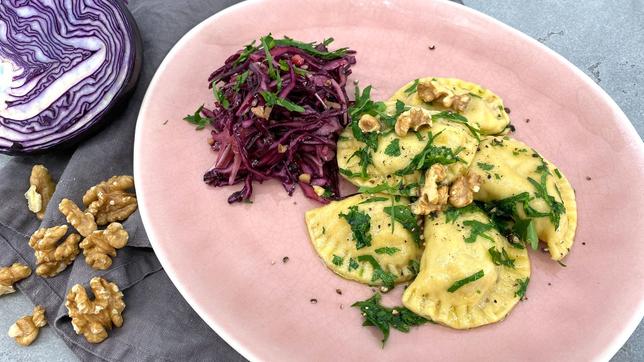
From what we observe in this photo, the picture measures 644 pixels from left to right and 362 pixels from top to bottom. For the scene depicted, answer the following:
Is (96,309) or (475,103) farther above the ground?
(475,103)

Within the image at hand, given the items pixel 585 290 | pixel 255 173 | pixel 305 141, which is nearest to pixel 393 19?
pixel 305 141

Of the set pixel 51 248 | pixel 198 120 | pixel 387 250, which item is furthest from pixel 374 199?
pixel 51 248

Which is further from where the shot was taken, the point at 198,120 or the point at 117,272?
the point at 198,120

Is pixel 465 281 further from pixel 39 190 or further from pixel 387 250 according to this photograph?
pixel 39 190

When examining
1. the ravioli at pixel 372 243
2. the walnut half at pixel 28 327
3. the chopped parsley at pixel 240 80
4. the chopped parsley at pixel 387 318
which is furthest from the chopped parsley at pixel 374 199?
the walnut half at pixel 28 327

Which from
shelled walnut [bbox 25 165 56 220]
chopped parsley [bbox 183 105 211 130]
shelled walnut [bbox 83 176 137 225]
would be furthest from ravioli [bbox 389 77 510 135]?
shelled walnut [bbox 25 165 56 220]

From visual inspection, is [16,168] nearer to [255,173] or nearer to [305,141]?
[255,173]

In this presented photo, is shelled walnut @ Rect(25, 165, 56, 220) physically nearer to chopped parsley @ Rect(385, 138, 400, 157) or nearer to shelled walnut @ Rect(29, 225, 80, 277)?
shelled walnut @ Rect(29, 225, 80, 277)
